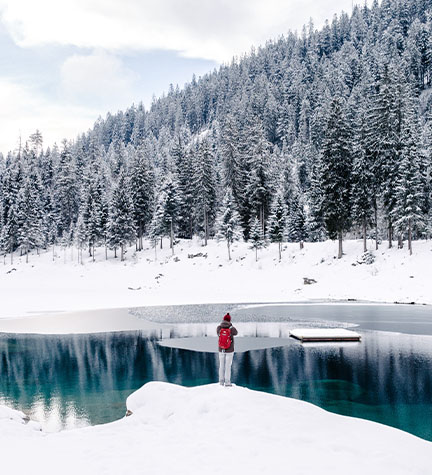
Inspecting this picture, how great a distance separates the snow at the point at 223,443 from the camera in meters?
8.03

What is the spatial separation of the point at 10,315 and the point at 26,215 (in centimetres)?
4910

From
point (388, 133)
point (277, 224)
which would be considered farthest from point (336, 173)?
point (277, 224)

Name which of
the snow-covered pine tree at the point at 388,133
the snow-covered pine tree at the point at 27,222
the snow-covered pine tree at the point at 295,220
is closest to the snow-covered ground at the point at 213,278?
the snow-covered pine tree at the point at 295,220

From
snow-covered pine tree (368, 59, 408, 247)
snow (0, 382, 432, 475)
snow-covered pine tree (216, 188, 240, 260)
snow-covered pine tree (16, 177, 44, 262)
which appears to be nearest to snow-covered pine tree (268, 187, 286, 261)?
snow-covered pine tree (216, 188, 240, 260)

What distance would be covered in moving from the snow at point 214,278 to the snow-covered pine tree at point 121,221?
3535 mm

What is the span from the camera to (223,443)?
358 inches

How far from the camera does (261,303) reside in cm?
4569

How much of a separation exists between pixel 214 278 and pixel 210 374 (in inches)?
1650

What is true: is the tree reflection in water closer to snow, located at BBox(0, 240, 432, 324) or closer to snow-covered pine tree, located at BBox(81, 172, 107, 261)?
snow, located at BBox(0, 240, 432, 324)

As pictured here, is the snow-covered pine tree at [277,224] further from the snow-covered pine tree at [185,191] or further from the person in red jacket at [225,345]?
the person in red jacket at [225,345]

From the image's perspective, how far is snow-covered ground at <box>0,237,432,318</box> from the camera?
150 ft

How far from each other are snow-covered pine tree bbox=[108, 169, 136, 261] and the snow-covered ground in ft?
11.6

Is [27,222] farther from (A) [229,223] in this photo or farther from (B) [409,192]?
(B) [409,192]

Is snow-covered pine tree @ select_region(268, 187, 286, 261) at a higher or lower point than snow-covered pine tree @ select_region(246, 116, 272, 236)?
lower
